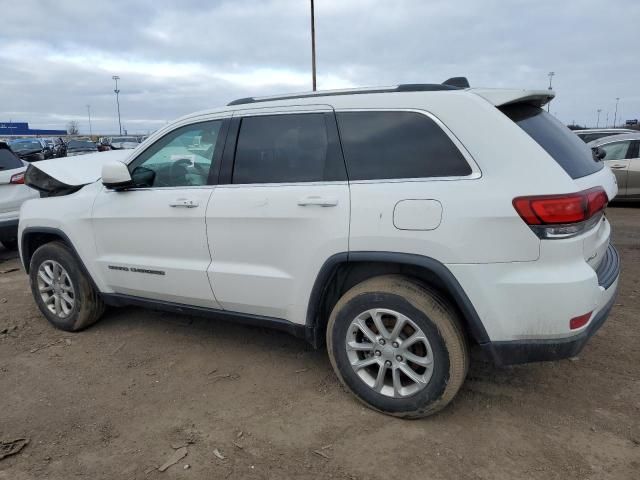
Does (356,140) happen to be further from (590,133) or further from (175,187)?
(590,133)

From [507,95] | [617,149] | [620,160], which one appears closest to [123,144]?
[617,149]

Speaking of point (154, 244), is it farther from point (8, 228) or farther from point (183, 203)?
point (8, 228)

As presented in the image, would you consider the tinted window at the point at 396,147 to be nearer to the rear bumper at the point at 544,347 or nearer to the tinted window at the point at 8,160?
the rear bumper at the point at 544,347

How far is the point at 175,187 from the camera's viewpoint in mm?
3586

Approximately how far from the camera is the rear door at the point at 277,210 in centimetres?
294

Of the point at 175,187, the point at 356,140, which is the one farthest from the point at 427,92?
the point at 175,187

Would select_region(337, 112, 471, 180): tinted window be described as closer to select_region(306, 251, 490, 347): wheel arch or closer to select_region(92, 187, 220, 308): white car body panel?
select_region(306, 251, 490, 347): wheel arch

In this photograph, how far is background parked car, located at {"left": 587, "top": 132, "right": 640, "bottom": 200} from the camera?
390 inches

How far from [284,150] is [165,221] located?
101 centimetres

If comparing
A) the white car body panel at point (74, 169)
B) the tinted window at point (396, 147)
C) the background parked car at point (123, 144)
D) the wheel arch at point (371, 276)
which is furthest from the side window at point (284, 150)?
the background parked car at point (123, 144)

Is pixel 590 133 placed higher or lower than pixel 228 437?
higher

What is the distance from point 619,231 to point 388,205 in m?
6.51

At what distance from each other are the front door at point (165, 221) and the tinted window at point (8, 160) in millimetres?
4240

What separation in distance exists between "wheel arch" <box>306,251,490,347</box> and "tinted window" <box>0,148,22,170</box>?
19.9 feet
